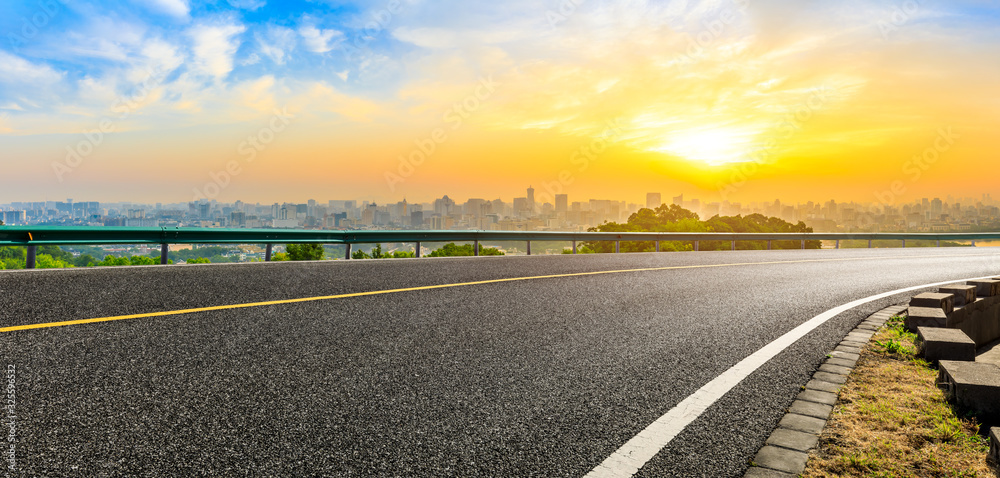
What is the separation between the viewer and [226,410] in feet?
10.9

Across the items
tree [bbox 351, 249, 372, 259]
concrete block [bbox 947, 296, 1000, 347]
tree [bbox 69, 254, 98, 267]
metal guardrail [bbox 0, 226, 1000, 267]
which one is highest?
metal guardrail [bbox 0, 226, 1000, 267]

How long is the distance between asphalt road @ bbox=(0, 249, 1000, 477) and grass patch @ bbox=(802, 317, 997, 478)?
1.22ft

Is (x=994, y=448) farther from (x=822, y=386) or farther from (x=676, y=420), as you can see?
(x=676, y=420)

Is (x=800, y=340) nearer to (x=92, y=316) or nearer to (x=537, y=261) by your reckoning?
(x=92, y=316)

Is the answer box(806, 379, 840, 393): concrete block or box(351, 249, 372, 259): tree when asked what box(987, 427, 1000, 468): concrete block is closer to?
box(806, 379, 840, 393): concrete block

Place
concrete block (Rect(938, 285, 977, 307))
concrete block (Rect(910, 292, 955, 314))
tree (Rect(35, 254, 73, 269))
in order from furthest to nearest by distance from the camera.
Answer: tree (Rect(35, 254, 73, 269)) < concrete block (Rect(938, 285, 977, 307)) < concrete block (Rect(910, 292, 955, 314))

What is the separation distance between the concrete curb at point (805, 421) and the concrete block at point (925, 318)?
129 cm

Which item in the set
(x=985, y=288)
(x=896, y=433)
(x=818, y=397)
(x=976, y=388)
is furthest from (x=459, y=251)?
(x=896, y=433)

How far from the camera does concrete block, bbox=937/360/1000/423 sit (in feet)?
12.4

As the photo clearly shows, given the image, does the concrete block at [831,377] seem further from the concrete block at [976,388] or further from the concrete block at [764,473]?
the concrete block at [764,473]

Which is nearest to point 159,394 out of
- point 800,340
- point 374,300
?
point 374,300

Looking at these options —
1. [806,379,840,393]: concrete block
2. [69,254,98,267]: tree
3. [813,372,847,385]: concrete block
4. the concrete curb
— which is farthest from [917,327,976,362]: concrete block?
[69,254,98,267]: tree

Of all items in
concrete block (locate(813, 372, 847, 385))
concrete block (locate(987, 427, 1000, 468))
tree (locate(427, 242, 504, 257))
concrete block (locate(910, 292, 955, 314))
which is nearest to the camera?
concrete block (locate(987, 427, 1000, 468))

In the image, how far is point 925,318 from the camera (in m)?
6.35
